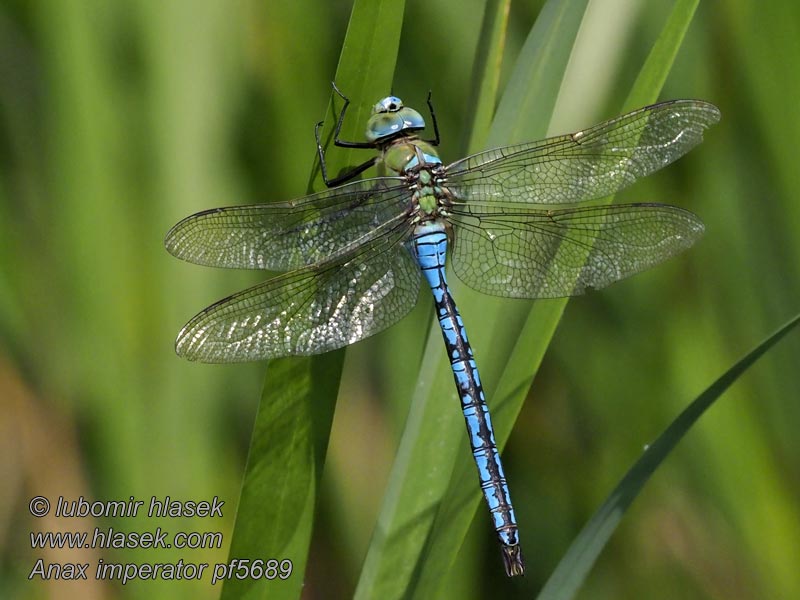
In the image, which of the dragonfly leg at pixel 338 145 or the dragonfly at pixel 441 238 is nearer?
the dragonfly leg at pixel 338 145

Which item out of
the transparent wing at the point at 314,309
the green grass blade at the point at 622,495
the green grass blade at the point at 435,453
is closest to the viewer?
the green grass blade at the point at 622,495

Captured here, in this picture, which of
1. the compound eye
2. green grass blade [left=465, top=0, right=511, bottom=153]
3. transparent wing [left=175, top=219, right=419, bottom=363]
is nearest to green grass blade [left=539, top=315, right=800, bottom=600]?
transparent wing [left=175, top=219, right=419, bottom=363]

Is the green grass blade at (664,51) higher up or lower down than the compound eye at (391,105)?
lower down

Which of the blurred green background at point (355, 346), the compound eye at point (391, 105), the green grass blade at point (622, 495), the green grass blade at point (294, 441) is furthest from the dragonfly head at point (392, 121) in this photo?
the green grass blade at point (622, 495)

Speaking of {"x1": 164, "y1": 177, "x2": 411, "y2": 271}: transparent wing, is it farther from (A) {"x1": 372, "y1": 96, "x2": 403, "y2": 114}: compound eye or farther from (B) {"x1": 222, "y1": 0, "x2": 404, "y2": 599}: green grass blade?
(B) {"x1": 222, "y1": 0, "x2": 404, "y2": 599}: green grass blade

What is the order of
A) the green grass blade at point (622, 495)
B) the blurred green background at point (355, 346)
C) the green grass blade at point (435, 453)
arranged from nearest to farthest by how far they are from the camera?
the green grass blade at point (622, 495)
the green grass blade at point (435, 453)
the blurred green background at point (355, 346)

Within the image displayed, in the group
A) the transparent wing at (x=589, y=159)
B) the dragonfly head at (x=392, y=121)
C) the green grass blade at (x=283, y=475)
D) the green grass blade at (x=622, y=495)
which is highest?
the dragonfly head at (x=392, y=121)

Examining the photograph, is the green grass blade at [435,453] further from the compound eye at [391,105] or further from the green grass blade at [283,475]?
the compound eye at [391,105]

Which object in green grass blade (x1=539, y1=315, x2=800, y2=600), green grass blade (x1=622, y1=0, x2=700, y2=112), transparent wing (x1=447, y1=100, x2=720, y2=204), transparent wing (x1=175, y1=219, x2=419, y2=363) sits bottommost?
green grass blade (x1=539, y1=315, x2=800, y2=600)

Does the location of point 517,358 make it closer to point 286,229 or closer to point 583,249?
point 583,249

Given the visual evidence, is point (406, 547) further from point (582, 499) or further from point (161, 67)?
point (161, 67)
